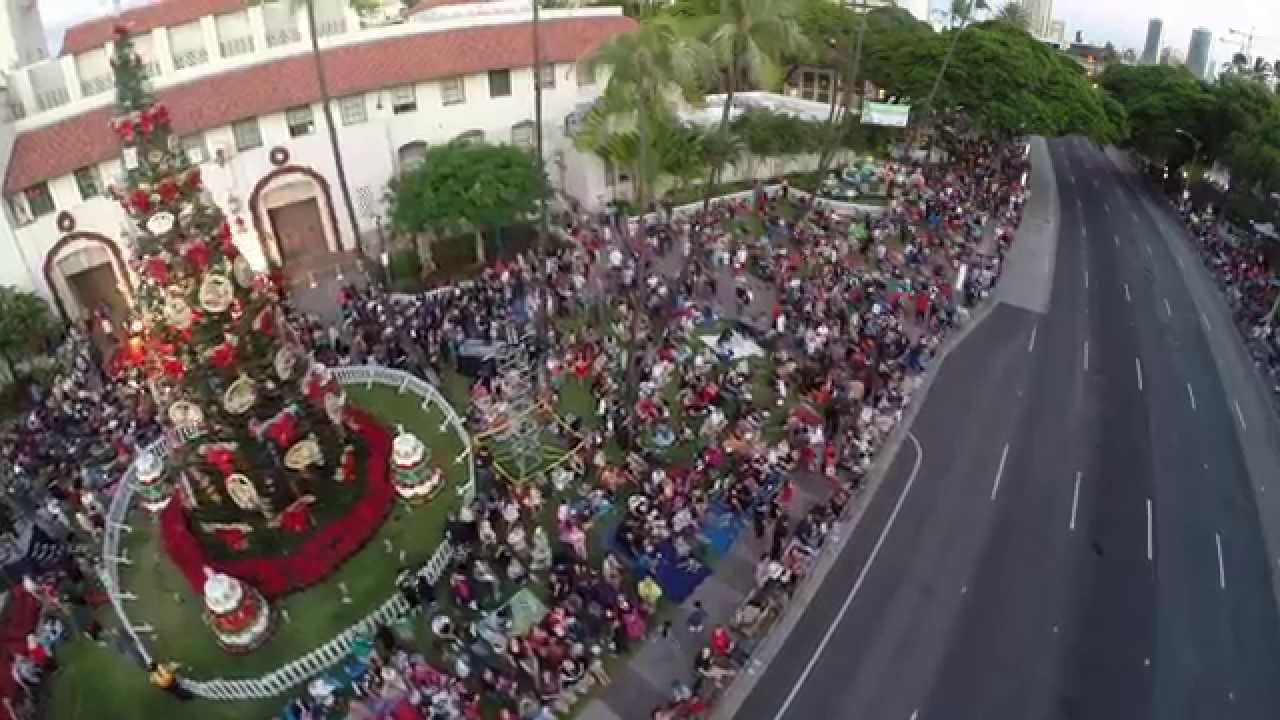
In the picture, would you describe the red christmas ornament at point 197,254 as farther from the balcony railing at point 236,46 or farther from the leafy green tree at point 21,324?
the balcony railing at point 236,46

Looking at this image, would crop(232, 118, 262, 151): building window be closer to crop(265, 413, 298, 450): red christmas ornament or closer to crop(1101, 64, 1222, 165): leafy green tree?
crop(265, 413, 298, 450): red christmas ornament

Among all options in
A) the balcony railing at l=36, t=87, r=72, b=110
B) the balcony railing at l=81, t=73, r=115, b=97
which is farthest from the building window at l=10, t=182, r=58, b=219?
the balcony railing at l=81, t=73, r=115, b=97

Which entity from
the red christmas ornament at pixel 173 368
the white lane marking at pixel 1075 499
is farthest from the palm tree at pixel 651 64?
the white lane marking at pixel 1075 499

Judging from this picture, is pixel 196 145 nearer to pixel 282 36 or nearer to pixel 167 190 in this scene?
pixel 282 36

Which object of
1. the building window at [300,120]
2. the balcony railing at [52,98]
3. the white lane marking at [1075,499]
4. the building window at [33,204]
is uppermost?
the balcony railing at [52,98]

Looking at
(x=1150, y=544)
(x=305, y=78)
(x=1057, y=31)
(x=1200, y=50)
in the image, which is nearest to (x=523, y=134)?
(x=305, y=78)
